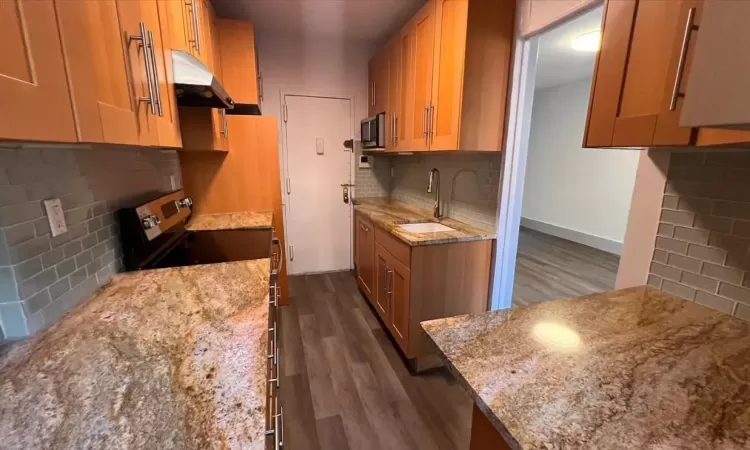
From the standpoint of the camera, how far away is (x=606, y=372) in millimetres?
691

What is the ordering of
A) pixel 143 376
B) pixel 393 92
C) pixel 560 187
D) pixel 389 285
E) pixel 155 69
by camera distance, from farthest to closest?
pixel 560 187, pixel 393 92, pixel 389 285, pixel 155 69, pixel 143 376

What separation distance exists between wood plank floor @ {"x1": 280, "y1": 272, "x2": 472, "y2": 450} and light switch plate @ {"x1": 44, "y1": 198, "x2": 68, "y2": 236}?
4.35 ft

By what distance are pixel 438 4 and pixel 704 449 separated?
223 centimetres

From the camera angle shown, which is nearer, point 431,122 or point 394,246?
point 431,122

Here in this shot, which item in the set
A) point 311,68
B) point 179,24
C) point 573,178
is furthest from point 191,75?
point 573,178

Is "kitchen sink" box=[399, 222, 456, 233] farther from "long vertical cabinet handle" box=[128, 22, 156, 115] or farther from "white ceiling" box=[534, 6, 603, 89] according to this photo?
"long vertical cabinet handle" box=[128, 22, 156, 115]

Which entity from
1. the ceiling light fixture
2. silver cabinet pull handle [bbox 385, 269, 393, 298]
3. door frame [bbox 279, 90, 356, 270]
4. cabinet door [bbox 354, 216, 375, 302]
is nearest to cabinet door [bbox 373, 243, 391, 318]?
silver cabinet pull handle [bbox 385, 269, 393, 298]

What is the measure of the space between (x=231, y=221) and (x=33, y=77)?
71.4 inches

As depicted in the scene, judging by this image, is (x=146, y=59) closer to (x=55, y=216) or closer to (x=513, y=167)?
(x=55, y=216)

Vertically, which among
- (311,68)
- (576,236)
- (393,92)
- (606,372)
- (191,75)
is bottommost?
(576,236)

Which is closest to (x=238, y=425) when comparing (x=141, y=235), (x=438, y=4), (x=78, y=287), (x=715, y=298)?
(x=78, y=287)

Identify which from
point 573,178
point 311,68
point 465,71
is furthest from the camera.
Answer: point 573,178

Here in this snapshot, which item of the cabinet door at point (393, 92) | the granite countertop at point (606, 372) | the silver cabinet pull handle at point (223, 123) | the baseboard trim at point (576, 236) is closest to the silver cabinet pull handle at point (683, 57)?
the granite countertop at point (606, 372)

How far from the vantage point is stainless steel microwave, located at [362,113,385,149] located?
2812 mm
